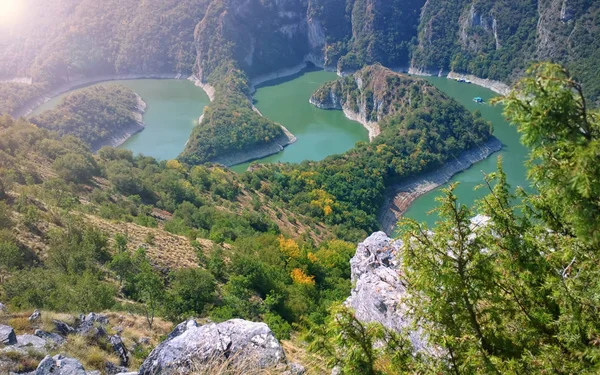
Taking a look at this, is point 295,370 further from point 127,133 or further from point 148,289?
point 127,133

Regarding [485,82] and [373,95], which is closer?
[373,95]

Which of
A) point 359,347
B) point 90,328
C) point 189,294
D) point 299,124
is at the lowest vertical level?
point 299,124

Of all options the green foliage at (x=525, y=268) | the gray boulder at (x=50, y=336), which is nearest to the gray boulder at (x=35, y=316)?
the gray boulder at (x=50, y=336)

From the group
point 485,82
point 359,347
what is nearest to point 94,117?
point 359,347

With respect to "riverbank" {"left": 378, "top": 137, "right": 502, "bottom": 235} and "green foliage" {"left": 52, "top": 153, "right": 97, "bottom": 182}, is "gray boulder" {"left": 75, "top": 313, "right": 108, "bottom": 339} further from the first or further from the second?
"riverbank" {"left": 378, "top": 137, "right": 502, "bottom": 235}

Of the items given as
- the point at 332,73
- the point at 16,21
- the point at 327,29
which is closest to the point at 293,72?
the point at 332,73

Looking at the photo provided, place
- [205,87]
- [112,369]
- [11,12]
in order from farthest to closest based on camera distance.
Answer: [11,12] < [205,87] < [112,369]

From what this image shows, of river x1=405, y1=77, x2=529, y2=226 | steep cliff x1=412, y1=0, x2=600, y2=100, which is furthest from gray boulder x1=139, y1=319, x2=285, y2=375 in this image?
steep cliff x1=412, y1=0, x2=600, y2=100
